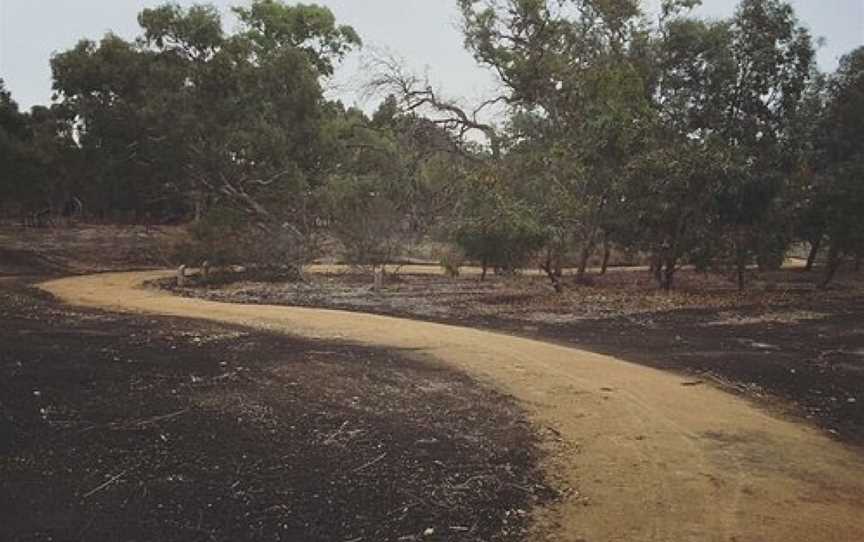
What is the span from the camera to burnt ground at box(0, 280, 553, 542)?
5141 millimetres

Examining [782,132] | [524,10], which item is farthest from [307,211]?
[782,132]

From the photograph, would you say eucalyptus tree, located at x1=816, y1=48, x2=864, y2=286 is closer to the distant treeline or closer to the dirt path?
the distant treeline

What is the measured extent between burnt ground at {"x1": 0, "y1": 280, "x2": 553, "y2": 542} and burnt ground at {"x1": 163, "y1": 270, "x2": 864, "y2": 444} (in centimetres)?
378

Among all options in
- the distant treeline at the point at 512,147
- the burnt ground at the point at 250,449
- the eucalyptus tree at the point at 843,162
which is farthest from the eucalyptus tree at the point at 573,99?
the burnt ground at the point at 250,449

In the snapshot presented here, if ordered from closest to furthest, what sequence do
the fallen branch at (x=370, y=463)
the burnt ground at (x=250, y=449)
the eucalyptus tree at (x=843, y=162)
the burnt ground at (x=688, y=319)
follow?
the burnt ground at (x=250, y=449), the fallen branch at (x=370, y=463), the burnt ground at (x=688, y=319), the eucalyptus tree at (x=843, y=162)

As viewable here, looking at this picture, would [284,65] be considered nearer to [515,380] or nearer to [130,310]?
[130,310]

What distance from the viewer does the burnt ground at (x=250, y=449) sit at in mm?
5141

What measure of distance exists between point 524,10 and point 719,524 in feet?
64.7

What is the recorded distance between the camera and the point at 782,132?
2109 cm

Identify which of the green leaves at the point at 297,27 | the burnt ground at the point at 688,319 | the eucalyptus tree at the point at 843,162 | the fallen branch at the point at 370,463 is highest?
the green leaves at the point at 297,27

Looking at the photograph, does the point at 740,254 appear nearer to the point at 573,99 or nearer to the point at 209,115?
the point at 573,99

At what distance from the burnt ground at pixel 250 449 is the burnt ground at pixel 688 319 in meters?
3.78

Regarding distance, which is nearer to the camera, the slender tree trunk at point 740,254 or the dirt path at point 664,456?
the dirt path at point 664,456

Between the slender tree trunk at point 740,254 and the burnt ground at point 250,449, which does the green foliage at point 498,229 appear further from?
the burnt ground at point 250,449
